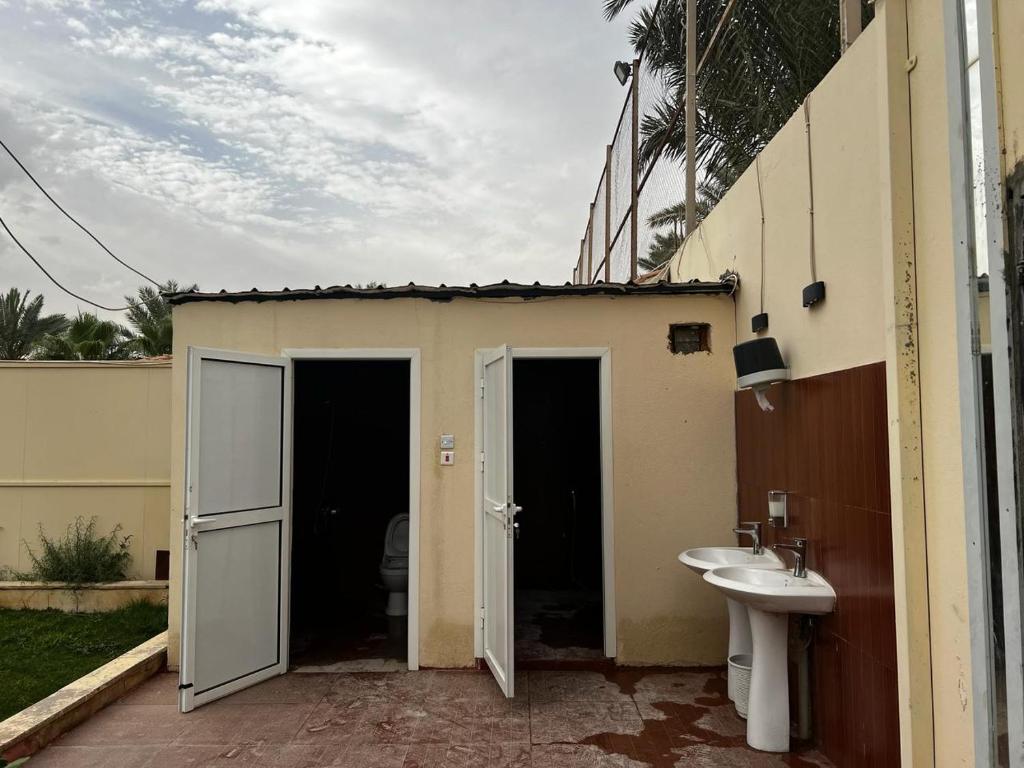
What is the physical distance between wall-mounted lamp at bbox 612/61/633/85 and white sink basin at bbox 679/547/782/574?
202 inches

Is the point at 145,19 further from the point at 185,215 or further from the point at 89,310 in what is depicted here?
the point at 89,310

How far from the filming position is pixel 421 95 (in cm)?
720

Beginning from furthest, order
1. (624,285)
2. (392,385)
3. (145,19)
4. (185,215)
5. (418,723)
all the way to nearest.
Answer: (185,215)
(392,385)
(145,19)
(624,285)
(418,723)

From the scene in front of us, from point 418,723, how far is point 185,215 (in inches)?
331

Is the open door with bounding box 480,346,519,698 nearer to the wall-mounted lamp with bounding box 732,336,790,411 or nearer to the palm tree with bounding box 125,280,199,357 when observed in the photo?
the wall-mounted lamp with bounding box 732,336,790,411

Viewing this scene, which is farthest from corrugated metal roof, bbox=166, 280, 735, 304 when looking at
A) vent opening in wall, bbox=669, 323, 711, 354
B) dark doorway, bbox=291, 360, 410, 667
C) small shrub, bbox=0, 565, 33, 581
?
small shrub, bbox=0, 565, 33, 581

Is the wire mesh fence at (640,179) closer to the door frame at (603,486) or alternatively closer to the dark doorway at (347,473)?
the door frame at (603,486)

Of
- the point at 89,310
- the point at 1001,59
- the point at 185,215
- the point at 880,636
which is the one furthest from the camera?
the point at 89,310

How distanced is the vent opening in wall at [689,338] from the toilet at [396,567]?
8.90 feet

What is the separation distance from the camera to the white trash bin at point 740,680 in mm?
3635

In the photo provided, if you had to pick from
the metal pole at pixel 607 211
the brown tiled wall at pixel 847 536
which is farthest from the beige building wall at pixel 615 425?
the metal pole at pixel 607 211

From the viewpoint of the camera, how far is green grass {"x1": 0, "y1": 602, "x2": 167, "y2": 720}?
402 centimetres

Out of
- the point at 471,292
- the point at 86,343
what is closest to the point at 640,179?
the point at 471,292

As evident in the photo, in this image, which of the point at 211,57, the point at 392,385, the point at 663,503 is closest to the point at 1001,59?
the point at 663,503
